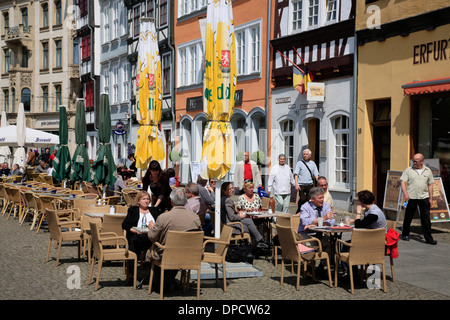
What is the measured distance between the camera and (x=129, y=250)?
947 centimetres

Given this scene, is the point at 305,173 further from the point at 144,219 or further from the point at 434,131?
the point at 144,219

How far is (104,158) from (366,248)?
8601 mm

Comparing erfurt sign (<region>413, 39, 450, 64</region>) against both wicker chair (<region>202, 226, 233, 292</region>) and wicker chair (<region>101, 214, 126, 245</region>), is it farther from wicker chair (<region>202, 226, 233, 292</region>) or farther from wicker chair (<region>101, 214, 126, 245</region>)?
wicker chair (<region>101, 214, 126, 245</region>)

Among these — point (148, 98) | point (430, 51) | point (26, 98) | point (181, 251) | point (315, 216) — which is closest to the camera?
point (181, 251)

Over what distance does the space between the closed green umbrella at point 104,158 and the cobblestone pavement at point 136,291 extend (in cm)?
480

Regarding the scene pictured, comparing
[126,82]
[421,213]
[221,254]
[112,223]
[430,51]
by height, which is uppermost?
[126,82]

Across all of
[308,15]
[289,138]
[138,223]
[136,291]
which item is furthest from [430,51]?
[136,291]

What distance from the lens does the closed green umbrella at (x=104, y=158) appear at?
1565 cm

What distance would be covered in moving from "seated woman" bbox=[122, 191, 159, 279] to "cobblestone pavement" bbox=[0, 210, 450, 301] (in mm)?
479

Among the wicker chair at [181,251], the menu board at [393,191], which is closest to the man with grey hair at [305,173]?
the menu board at [393,191]

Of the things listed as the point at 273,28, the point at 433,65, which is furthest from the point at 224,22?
the point at 273,28

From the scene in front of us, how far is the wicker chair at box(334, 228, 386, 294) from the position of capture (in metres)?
8.67

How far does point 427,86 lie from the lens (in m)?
15.3

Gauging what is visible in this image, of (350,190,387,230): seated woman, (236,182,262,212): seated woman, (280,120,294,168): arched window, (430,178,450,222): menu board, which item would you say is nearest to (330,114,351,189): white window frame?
(280,120,294,168): arched window
